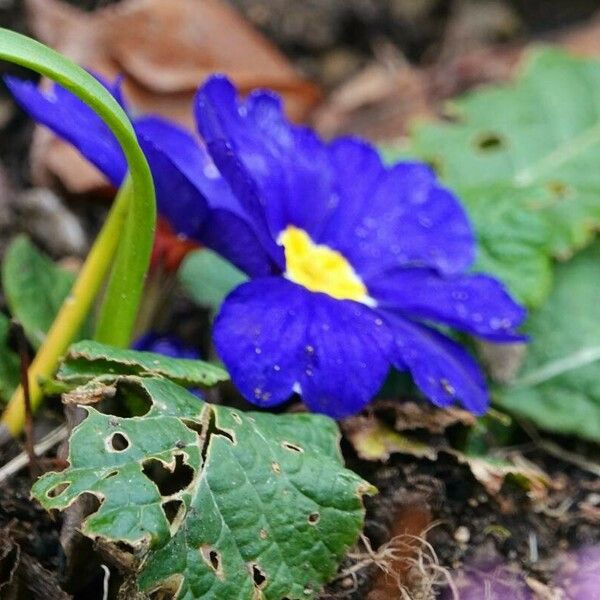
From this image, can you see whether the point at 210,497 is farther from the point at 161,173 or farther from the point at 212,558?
the point at 161,173

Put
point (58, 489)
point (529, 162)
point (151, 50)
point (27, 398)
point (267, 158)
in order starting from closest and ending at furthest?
point (58, 489)
point (27, 398)
point (267, 158)
point (529, 162)
point (151, 50)

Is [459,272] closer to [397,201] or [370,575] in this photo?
[397,201]

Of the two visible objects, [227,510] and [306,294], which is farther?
[306,294]

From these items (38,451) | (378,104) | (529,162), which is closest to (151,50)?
(378,104)

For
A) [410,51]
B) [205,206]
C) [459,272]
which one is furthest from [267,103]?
[410,51]

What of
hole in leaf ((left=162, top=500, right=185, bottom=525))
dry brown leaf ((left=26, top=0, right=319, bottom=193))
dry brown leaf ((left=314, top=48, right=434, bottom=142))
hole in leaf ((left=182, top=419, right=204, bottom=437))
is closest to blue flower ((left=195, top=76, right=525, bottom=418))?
hole in leaf ((left=182, top=419, right=204, bottom=437))

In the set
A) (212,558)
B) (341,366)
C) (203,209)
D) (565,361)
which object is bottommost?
(565,361)

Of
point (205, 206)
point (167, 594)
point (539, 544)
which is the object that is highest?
point (205, 206)

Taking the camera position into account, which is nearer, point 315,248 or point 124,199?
point 124,199
